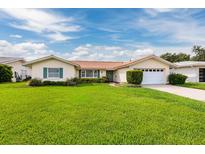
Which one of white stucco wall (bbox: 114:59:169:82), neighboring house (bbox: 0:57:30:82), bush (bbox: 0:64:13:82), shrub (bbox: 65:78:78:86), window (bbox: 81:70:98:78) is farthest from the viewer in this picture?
neighboring house (bbox: 0:57:30:82)

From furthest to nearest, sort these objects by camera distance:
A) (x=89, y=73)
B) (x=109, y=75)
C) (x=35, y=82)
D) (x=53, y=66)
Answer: (x=109, y=75) → (x=89, y=73) → (x=53, y=66) → (x=35, y=82)

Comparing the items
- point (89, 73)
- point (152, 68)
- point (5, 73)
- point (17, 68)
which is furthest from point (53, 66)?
point (17, 68)

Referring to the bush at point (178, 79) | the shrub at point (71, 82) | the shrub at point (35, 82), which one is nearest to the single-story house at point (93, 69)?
the shrub at point (71, 82)

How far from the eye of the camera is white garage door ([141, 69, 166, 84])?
83.7 feet

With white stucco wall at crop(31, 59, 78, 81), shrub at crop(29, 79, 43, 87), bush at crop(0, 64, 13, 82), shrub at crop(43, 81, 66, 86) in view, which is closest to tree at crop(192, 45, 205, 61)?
white stucco wall at crop(31, 59, 78, 81)

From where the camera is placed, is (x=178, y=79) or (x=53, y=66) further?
(x=178, y=79)

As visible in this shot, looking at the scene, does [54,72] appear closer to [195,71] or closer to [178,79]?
[178,79]

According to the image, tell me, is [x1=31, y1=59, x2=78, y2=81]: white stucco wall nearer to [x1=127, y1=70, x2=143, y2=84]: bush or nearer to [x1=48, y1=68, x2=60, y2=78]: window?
[x1=48, y1=68, x2=60, y2=78]: window

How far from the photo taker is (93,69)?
2922cm

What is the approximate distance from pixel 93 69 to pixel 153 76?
745 centimetres
